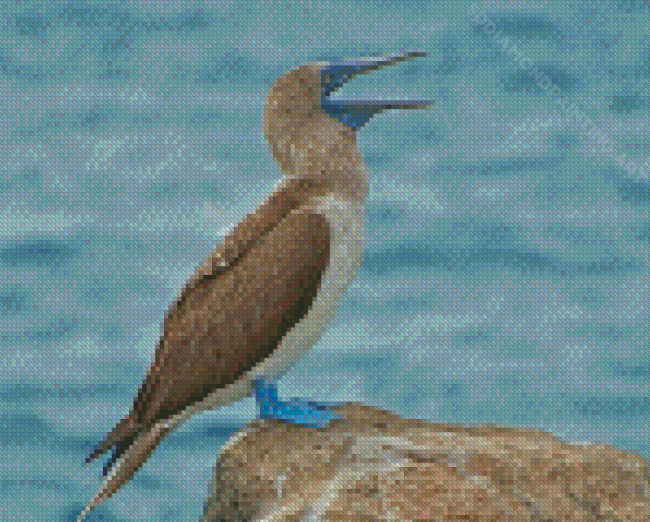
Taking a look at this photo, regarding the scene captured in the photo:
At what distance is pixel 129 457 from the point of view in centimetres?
935

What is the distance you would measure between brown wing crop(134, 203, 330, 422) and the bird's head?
24.4 inches

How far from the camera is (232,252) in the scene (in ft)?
31.5

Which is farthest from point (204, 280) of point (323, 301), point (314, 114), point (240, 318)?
point (314, 114)

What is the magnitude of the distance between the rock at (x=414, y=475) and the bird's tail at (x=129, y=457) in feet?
2.27

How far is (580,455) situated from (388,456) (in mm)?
1621

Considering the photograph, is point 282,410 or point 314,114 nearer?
point 282,410

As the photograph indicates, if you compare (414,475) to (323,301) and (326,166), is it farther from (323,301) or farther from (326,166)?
(326,166)

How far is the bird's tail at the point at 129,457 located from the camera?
9.34 m

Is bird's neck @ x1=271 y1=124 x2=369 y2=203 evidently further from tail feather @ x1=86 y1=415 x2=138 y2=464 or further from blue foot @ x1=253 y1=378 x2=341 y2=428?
tail feather @ x1=86 y1=415 x2=138 y2=464

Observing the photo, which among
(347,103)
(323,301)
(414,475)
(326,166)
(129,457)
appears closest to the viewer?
(414,475)

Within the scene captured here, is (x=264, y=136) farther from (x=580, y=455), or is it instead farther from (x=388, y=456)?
(x=580, y=455)

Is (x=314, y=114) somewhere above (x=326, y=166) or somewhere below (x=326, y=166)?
above

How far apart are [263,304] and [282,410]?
0.94 metres

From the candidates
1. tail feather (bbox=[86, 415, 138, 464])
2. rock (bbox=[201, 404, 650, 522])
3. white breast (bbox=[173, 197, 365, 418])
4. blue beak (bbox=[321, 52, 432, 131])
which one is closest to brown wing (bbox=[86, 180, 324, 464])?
tail feather (bbox=[86, 415, 138, 464])
